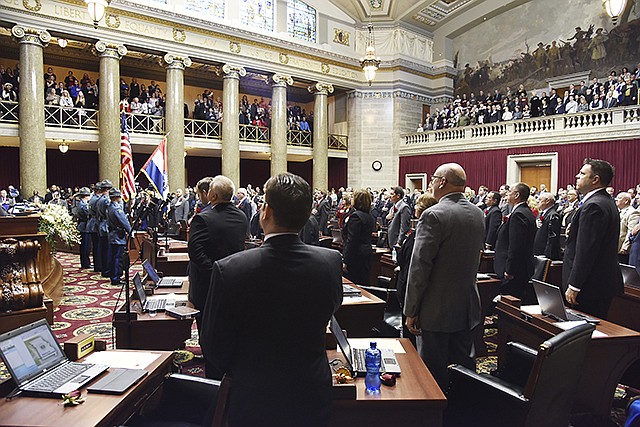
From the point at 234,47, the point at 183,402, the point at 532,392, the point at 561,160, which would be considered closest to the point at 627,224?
the point at 532,392

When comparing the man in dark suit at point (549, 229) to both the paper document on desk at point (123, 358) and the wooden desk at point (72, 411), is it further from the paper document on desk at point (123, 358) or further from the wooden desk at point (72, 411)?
the wooden desk at point (72, 411)

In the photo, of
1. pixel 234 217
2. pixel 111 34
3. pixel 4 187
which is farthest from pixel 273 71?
pixel 234 217

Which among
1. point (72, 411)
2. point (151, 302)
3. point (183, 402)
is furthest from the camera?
point (151, 302)

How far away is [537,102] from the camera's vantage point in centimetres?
1554

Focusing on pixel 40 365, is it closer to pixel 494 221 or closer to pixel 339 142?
pixel 494 221

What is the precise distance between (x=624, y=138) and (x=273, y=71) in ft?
39.1

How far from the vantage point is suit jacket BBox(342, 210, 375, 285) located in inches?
208

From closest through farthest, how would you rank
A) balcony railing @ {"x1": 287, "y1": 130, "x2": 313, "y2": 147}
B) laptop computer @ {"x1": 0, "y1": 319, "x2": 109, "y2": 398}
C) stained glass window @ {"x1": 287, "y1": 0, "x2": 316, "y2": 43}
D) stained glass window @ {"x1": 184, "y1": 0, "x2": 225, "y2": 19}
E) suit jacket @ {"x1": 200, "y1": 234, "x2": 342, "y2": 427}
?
suit jacket @ {"x1": 200, "y1": 234, "x2": 342, "y2": 427}
laptop computer @ {"x1": 0, "y1": 319, "x2": 109, "y2": 398}
stained glass window @ {"x1": 184, "y1": 0, "x2": 225, "y2": 19}
stained glass window @ {"x1": 287, "y1": 0, "x2": 316, "y2": 43}
balcony railing @ {"x1": 287, "y1": 130, "x2": 313, "y2": 147}

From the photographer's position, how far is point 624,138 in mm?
12797

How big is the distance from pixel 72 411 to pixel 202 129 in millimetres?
16306

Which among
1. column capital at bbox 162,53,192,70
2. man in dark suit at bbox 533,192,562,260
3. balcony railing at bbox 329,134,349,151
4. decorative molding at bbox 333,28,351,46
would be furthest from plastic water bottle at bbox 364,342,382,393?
decorative molding at bbox 333,28,351,46

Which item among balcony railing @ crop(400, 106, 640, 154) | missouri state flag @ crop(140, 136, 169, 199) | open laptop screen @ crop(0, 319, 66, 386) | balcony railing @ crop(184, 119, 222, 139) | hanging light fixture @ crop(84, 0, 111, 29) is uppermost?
hanging light fixture @ crop(84, 0, 111, 29)

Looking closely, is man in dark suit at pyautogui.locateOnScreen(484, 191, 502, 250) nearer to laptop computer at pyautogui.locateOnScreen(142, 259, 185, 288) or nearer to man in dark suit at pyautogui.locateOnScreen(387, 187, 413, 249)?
man in dark suit at pyautogui.locateOnScreen(387, 187, 413, 249)

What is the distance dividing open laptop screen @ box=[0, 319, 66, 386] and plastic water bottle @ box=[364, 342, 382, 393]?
1443 mm
